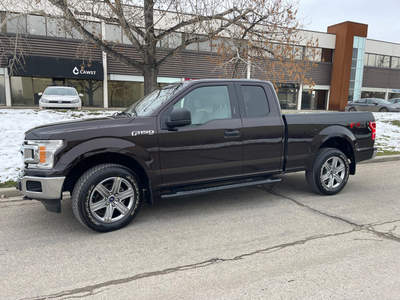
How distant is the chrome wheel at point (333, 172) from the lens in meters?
5.30

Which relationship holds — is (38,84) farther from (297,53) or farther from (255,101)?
(255,101)

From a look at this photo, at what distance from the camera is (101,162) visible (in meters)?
4.10

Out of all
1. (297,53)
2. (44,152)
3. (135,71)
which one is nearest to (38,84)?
(135,71)

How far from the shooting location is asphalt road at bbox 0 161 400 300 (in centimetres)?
268

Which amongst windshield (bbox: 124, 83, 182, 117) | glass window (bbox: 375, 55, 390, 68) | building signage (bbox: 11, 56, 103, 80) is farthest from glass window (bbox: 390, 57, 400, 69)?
windshield (bbox: 124, 83, 182, 117)

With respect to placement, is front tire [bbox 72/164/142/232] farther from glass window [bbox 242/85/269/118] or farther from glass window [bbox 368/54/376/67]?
glass window [bbox 368/54/376/67]

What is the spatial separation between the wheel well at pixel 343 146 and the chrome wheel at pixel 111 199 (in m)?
3.58

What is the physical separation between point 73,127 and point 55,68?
22.0 meters

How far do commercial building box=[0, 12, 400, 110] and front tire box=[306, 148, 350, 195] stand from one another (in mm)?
7029

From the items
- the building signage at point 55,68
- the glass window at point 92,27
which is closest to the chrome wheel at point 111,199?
the glass window at point 92,27

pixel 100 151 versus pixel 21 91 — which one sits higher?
pixel 21 91

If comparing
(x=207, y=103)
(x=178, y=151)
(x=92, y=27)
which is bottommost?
(x=178, y=151)

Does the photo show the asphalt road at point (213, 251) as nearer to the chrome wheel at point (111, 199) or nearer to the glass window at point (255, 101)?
the chrome wheel at point (111, 199)

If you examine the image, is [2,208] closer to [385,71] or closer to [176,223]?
[176,223]
